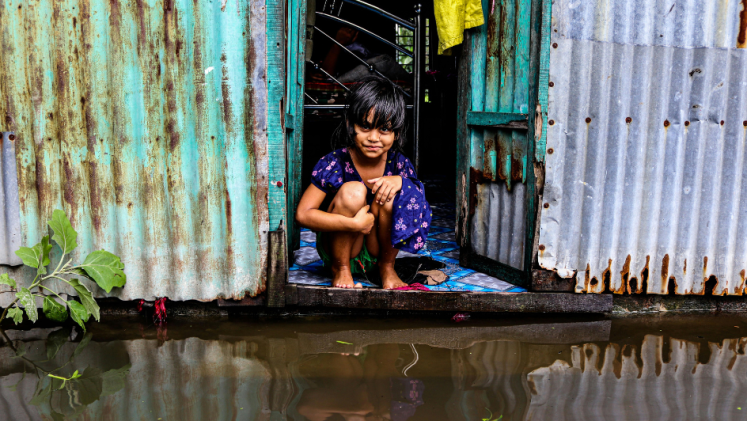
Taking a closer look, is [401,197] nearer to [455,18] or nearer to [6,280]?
[455,18]

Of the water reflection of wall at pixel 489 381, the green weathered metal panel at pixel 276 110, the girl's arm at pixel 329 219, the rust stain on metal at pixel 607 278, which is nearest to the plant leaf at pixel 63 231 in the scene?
the green weathered metal panel at pixel 276 110

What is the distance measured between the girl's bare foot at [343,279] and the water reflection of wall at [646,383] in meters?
1.05

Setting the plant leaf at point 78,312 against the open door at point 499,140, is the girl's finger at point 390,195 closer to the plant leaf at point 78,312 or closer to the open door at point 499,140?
the open door at point 499,140

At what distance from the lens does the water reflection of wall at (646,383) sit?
2080 mm

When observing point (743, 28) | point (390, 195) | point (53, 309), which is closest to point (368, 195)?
point (390, 195)

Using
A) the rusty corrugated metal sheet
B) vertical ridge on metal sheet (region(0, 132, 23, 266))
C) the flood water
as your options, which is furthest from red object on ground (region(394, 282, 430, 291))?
vertical ridge on metal sheet (region(0, 132, 23, 266))

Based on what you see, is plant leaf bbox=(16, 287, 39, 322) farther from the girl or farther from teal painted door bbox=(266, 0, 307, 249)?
A: the girl

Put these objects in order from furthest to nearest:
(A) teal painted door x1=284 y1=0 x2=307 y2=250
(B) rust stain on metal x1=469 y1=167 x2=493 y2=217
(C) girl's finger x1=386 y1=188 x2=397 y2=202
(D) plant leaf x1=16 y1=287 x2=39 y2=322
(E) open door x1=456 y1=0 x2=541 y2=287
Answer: (B) rust stain on metal x1=469 y1=167 x2=493 y2=217
(A) teal painted door x1=284 y1=0 x2=307 y2=250
(E) open door x1=456 y1=0 x2=541 y2=287
(C) girl's finger x1=386 y1=188 x2=397 y2=202
(D) plant leaf x1=16 y1=287 x2=39 y2=322

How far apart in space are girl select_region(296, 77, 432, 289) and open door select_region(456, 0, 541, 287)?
0.48 m

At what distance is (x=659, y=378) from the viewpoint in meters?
2.36

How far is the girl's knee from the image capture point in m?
2.84

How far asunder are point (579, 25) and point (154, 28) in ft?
6.60

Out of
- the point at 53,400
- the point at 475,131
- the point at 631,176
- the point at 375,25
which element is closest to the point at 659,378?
the point at 631,176

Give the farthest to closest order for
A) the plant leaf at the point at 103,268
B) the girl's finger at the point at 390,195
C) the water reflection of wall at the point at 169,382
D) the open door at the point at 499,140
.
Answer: the open door at the point at 499,140 < the girl's finger at the point at 390,195 < the plant leaf at the point at 103,268 < the water reflection of wall at the point at 169,382
